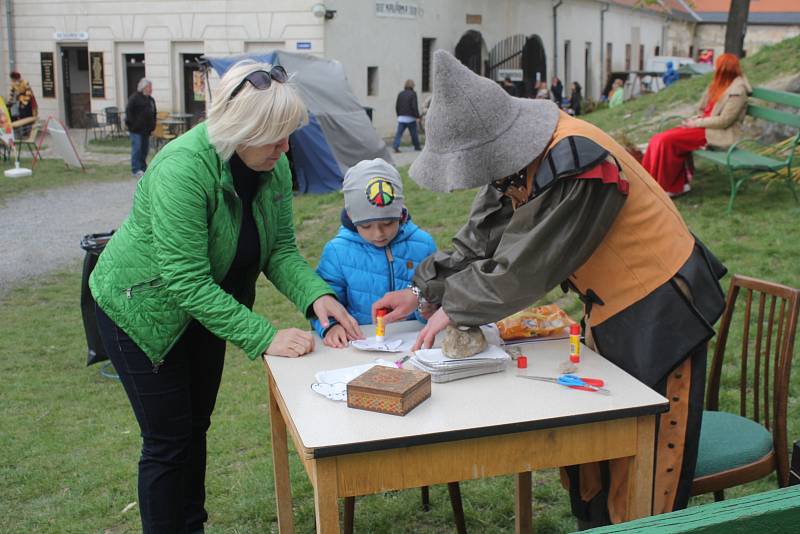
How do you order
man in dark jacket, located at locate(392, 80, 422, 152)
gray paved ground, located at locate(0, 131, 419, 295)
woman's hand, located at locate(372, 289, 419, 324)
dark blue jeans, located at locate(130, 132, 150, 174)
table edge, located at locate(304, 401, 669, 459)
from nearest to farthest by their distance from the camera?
table edge, located at locate(304, 401, 669, 459)
woman's hand, located at locate(372, 289, 419, 324)
gray paved ground, located at locate(0, 131, 419, 295)
dark blue jeans, located at locate(130, 132, 150, 174)
man in dark jacket, located at locate(392, 80, 422, 152)

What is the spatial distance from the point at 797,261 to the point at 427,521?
3992 millimetres

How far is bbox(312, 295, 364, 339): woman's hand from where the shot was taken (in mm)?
2809

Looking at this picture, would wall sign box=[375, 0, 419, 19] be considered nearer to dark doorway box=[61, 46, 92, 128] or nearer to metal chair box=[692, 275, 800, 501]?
dark doorway box=[61, 46, 92, 128]

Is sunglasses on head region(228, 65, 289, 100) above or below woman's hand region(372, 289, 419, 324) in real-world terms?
above

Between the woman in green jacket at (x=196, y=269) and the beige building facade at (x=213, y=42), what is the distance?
18821 mm

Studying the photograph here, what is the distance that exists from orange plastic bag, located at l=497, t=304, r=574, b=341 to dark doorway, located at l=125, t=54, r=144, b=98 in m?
22.6

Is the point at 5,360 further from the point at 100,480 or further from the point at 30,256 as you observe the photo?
the point at 30,256

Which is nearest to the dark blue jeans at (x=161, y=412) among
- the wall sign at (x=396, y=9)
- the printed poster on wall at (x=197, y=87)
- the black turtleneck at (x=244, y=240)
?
the black turtleneck at (x=244, y=240)

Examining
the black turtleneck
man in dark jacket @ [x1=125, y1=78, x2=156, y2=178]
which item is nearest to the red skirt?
the black turtleneck

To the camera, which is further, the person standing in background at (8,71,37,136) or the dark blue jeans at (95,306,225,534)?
the person standing in background at (8,71,37,136)

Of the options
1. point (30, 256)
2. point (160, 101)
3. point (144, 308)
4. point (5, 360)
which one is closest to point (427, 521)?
point (144, 308)

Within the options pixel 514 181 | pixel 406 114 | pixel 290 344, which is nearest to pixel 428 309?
pixel 290 344

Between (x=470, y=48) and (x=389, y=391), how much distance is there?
25067 mm

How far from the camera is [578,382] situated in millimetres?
2346
